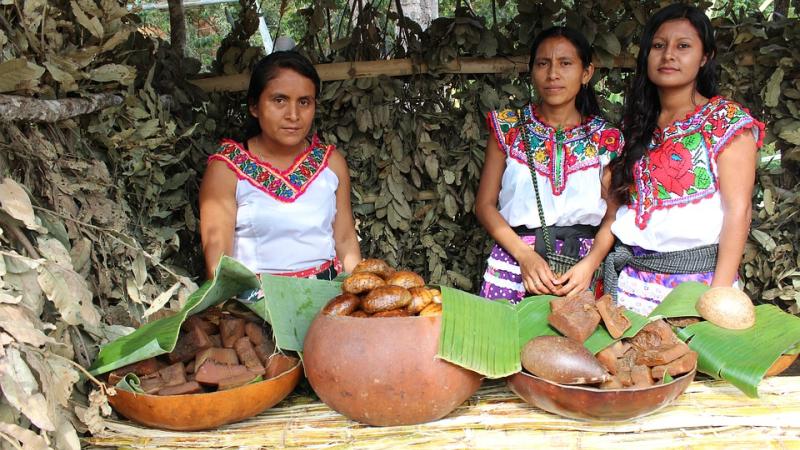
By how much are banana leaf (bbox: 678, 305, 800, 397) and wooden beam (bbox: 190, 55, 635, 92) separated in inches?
70.0

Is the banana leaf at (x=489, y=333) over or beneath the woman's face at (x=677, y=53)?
beneath

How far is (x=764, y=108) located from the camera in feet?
9.83

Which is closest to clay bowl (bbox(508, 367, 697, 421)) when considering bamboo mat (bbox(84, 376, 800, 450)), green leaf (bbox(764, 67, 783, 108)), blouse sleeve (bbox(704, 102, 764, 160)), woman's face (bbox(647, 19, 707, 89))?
bamboo mat (bbox(84, 376, 800, 450))

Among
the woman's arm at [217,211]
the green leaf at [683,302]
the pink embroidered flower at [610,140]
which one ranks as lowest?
the green leaf at [683,302]

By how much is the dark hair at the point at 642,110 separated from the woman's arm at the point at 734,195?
0.24 metres

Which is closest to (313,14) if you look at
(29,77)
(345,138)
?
(345,138)

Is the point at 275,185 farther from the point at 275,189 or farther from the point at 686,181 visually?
the point at 686,181

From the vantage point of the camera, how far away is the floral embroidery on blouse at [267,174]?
7.33 ft

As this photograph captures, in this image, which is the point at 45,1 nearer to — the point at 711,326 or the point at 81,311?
the point at 81,311

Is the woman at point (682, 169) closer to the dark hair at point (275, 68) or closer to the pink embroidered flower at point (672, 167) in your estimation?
the pink embroidered flower at point (672, 167)

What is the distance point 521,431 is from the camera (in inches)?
50.0

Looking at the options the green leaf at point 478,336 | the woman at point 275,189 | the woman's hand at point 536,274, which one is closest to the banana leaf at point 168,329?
the green leaf at point 478,336

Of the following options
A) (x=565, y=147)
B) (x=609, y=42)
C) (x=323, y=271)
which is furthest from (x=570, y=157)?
(x=323, y=271)

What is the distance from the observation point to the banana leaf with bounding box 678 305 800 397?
4.27 ft
